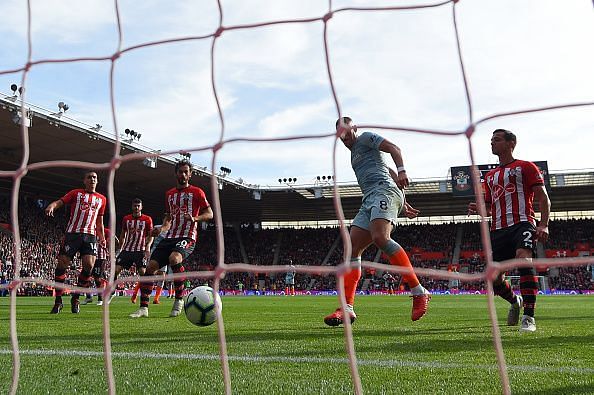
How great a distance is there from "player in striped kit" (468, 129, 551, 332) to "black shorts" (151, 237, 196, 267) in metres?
3.23

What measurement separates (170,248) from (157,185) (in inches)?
801

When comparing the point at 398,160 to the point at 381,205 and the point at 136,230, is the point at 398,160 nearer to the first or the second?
the point at 381,205

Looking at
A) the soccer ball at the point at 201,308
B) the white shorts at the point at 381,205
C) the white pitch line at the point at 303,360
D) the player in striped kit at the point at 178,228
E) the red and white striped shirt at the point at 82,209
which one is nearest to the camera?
the white pitch line at the point at 303,360

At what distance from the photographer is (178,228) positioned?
667 cm

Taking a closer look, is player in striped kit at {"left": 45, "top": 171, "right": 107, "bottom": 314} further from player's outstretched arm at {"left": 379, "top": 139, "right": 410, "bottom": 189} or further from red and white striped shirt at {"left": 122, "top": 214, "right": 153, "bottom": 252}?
player's outstretched arm at {"left": 379, "top": 139, "right": 410, "bottom": 189}

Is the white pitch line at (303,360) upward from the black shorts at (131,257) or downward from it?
downward

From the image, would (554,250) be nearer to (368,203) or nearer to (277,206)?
(277,206)

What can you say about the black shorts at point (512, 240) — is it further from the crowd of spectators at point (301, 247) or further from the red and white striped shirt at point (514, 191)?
the crowd of spectators at point (301, 247)

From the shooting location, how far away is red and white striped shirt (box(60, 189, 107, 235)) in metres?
7.05

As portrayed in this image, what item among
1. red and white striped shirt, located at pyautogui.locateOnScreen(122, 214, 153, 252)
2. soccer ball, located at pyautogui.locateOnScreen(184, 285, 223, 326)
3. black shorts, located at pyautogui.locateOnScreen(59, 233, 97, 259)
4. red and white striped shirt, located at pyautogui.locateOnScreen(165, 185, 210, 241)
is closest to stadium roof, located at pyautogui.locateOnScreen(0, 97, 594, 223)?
red and white striped shirt, located at pyautogui.locateOnScreen(122, 214, 153, 252)

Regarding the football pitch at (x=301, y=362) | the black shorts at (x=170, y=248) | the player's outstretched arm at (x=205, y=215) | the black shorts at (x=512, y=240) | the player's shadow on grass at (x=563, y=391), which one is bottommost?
the player's shadow on grass at (x=563, y=391)

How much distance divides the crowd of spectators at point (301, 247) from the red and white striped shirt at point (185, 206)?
17.2 m

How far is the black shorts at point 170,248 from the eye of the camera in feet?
21.7

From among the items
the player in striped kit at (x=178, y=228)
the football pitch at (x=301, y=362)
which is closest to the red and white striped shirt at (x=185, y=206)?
the player in striped kit at (x=178, y=228)
